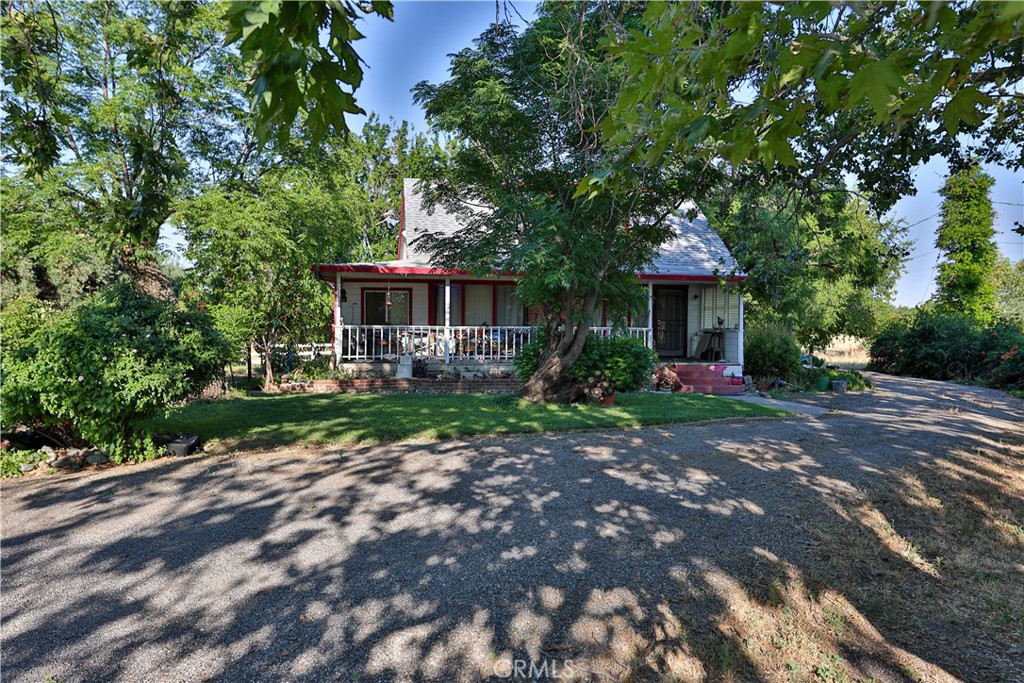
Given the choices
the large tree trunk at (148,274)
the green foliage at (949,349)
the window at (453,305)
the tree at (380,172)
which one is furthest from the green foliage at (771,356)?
the tree at (380,172)

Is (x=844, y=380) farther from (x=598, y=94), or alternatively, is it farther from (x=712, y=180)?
(x=598, y=94)

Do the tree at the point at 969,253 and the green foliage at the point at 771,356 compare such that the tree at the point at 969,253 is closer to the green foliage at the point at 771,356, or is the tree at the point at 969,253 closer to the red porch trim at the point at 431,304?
the green foliage at the point at 771,356

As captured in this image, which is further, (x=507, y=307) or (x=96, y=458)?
(x=507, y=307)

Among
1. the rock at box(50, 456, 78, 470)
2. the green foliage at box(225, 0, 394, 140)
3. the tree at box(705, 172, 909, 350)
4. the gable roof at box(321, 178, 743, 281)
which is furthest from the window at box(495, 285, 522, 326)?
the green foliage at box(225, 0, 394, 140)

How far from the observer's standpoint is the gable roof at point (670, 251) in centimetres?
1450

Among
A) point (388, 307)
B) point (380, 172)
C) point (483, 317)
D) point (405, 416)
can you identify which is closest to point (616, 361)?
point (405, 416)

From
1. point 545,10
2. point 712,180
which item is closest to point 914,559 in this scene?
point 712,180

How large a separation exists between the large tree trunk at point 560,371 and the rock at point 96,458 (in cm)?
636

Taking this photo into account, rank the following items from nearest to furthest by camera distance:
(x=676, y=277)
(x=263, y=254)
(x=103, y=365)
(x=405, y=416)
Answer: (x=103, y=365) → (x=405, y=416) → (x=263, y=254) → (x=676, y=277)

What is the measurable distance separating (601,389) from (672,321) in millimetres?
8346

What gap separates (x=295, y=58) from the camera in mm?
1635

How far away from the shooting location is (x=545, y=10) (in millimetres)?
8297

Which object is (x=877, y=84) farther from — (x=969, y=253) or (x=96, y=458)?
(x=969, y=253)

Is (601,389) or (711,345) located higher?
(711,345)
